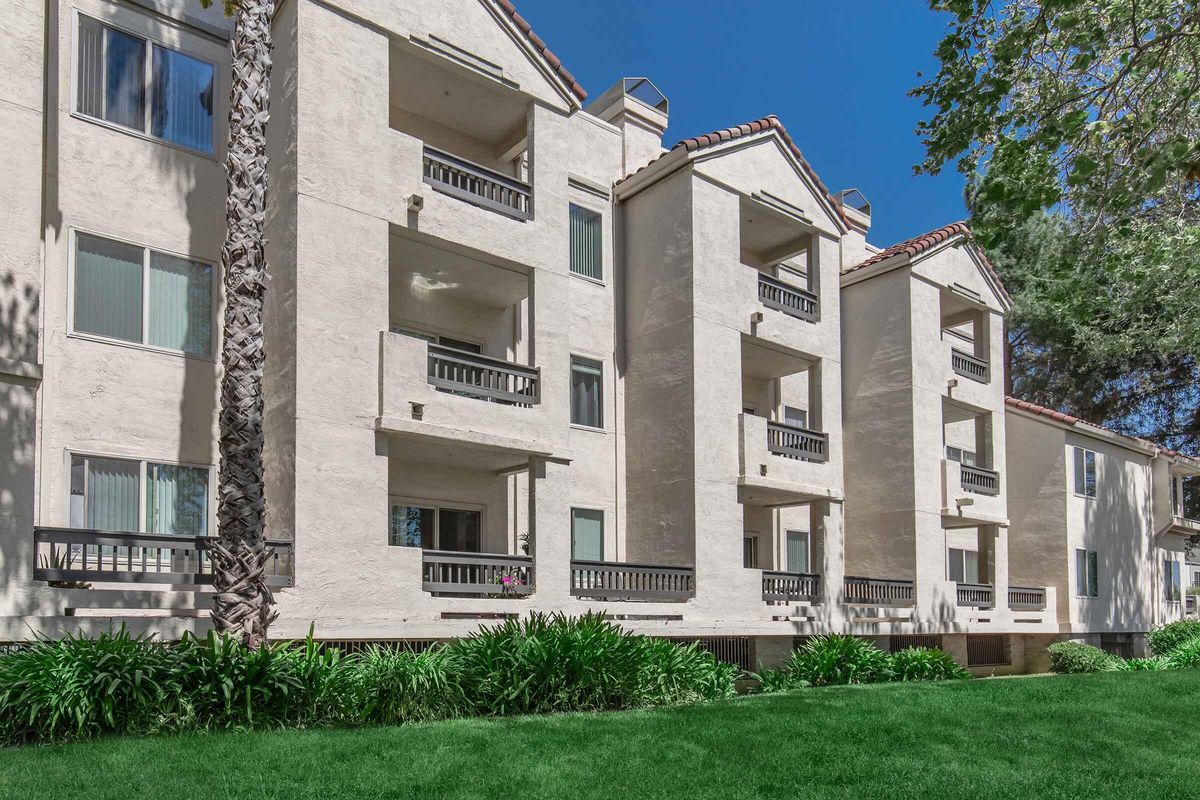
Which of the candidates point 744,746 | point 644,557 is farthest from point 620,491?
point 744,746

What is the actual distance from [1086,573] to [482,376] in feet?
74.0

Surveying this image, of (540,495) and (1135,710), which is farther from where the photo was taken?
(540,495)

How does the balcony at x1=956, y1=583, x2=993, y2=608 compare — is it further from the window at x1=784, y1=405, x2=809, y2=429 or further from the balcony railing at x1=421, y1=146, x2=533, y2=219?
the balcony railing at x1=421, y1=146, x2=533, y2=219

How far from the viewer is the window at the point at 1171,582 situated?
130 feet

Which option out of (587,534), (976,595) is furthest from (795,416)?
(587,534)

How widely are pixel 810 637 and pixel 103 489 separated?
1424cm

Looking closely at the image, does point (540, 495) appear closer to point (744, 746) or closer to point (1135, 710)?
point (744, 746)

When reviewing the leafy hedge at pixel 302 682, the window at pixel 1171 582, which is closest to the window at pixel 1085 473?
the window at pixel 1171 582

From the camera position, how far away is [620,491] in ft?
71.4

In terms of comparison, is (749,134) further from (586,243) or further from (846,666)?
(846,666)

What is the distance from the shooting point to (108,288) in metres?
15.5

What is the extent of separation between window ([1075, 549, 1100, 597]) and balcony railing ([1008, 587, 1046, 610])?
1.54 meters

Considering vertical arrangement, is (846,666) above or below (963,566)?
below

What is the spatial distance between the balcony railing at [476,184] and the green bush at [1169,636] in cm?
2626
